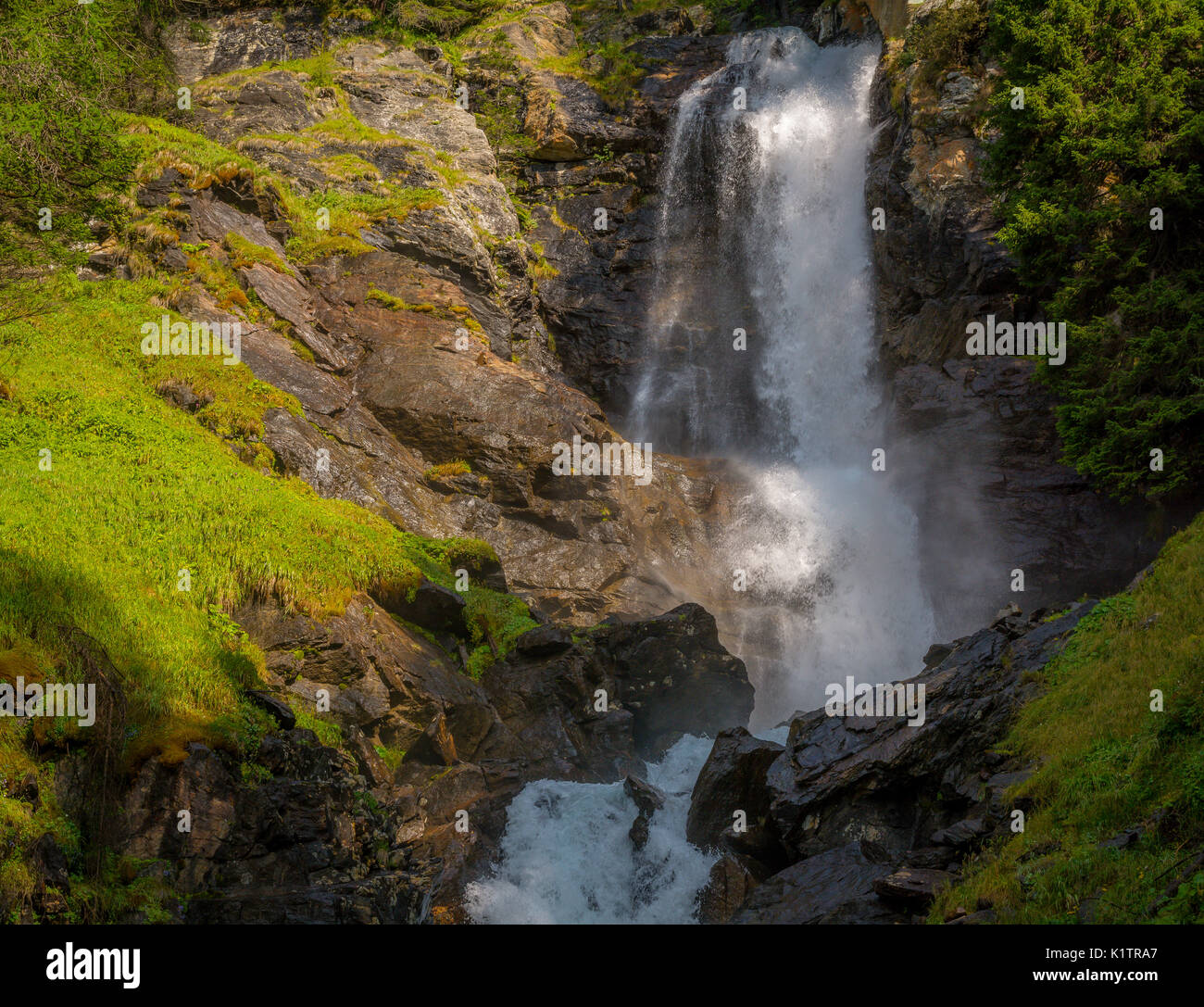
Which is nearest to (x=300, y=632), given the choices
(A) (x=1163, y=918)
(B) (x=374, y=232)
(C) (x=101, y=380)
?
(C) (x=101, y=380)

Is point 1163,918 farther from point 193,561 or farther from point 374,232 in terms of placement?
point 374,232

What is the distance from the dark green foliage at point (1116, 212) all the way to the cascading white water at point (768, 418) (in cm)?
742

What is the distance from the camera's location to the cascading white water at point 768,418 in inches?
564

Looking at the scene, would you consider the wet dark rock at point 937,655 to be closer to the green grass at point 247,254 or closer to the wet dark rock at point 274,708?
the wet dark rock at point 274,708

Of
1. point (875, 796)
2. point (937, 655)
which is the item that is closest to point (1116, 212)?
point (937, 655)

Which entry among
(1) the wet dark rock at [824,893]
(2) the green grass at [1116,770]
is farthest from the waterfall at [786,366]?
(2) the green grass at [1116,770]

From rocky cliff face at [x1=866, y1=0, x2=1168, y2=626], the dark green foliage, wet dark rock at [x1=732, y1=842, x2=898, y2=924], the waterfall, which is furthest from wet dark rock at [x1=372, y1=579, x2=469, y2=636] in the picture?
the dark green foliage

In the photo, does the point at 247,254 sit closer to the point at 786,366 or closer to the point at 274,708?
the point at 274,708

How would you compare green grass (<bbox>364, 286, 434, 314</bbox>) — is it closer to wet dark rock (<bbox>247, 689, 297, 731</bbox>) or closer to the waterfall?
the waterfall

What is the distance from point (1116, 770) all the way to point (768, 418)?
72.2 feet

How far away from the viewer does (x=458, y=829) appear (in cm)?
1362

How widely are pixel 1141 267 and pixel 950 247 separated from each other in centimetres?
825

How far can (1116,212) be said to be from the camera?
18.9m
